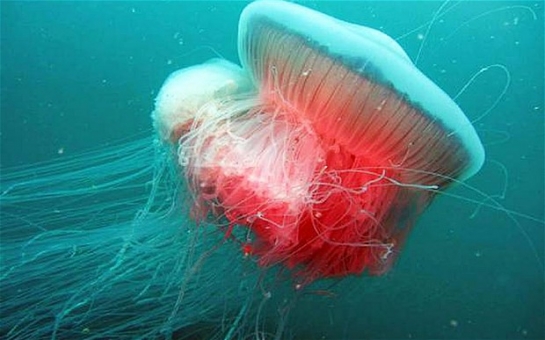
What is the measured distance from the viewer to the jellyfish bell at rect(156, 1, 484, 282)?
246 centimetres

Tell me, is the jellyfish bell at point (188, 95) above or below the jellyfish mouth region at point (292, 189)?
above

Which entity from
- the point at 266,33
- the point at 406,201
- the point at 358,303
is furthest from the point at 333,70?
the point at 358,303

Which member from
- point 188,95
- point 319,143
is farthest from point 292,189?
point 188,95

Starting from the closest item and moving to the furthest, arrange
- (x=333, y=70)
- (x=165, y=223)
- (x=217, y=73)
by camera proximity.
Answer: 1. (x=333, y=70)
2. (x=217, y=73)
3. (x=165, y=223)

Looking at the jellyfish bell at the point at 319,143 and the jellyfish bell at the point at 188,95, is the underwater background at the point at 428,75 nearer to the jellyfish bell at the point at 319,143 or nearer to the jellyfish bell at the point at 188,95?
the jellyfish bell at the point at 188,95

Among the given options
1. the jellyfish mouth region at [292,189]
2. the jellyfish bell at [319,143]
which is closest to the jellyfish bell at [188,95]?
the jellyfish bell at [319,143]

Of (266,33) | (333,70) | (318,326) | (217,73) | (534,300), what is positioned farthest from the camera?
(534,300)

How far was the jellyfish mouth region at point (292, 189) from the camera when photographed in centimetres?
263

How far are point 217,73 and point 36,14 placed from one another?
9.47ft

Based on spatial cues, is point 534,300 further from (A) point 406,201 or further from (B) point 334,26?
(B) point 334,26

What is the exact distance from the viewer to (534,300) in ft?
17.7

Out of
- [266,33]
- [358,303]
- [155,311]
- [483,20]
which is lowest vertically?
[358,303]

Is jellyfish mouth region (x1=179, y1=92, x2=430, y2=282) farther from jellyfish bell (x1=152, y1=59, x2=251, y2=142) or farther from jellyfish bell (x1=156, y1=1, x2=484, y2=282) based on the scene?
jellyfish bell (x1=152, y1=59, x2=251, y2=142)

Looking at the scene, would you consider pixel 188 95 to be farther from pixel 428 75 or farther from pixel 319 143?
pixel 428 75
